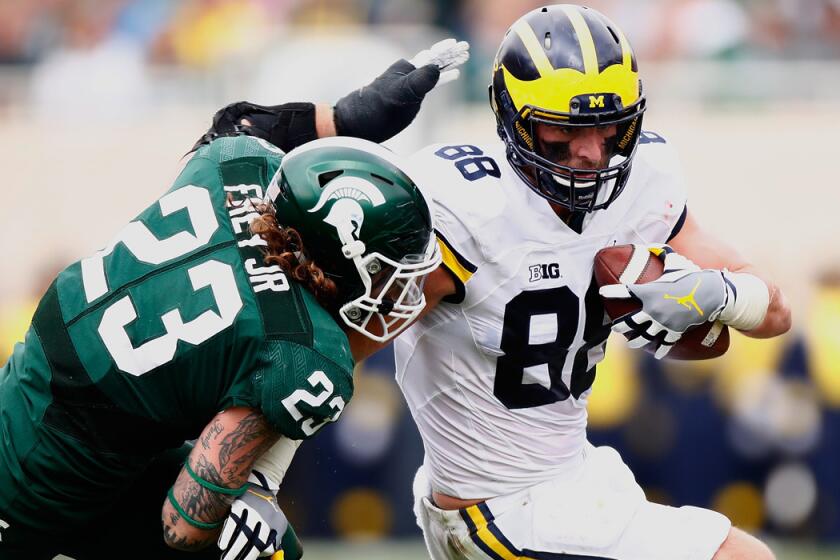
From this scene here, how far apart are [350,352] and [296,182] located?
16.5 inches

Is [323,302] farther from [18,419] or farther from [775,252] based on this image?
[775,252]

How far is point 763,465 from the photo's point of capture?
718cm

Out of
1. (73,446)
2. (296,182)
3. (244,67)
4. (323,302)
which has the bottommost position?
(244,67)

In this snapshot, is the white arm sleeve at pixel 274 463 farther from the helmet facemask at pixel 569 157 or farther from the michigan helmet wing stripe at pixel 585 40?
the michigan helmet wing stripe at pixel 585 40

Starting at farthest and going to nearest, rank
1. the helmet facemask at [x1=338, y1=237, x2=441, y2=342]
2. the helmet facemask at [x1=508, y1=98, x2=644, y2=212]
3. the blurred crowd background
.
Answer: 1. the blurred crowd background
2. the helmet facemask at [x1=508, y1=98, x2=644, y2=212]
3. the helmet facemask at [x1=338, y1=237, x2=441, y2=342]

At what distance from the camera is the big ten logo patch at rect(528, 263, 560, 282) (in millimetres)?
3652

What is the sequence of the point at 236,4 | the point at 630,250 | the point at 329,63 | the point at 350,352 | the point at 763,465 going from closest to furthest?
1. the point at 350,352
2. the point at 630,250
3. the point at 763,465
4. the point at 329,63
5. the point at 236,4

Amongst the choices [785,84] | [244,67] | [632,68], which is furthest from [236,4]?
[632,68]

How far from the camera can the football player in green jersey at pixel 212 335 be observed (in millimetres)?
Result: 3250

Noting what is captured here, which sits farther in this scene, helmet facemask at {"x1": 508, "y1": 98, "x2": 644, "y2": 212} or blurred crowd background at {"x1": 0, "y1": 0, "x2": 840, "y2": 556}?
blurred crowd background at {"x1": 0, "y1": 0, "x2": 840, "y2": 556}

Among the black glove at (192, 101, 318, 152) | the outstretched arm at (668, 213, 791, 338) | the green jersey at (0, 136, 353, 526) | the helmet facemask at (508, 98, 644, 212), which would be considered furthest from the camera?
the black glove at (192, 101, 318, 152)

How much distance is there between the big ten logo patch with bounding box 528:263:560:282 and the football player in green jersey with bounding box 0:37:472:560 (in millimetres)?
320

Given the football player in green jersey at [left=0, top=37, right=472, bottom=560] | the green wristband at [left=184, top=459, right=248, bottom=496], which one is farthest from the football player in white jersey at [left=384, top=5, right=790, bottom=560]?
the green wristband at [left=184, top=459, right=248, bottom=496]

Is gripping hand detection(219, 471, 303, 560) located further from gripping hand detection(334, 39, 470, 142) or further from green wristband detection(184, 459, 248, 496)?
gripping hand detection(334, 39, 470, 142)
